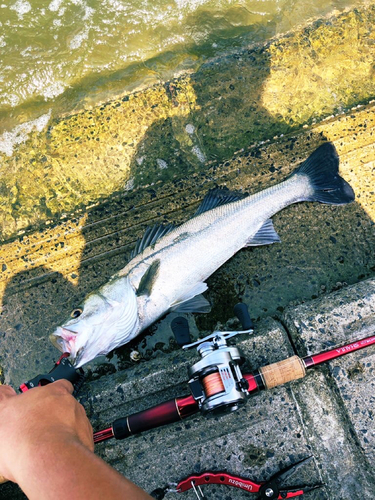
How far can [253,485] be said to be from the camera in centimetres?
234

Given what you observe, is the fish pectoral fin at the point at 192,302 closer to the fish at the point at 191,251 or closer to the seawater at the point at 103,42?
the fish at the point at 191,251

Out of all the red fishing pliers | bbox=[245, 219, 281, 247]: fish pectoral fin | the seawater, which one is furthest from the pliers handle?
the seawater

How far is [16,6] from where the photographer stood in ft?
14.5

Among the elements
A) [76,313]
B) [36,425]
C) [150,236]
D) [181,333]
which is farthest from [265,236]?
[36,425]

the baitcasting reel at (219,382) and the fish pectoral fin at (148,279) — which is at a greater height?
the fish pectoral fin at (148,279)

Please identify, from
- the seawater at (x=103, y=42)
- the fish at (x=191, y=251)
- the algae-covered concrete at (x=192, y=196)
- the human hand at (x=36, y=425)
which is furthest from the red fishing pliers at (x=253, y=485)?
the seawater at (x=103, y=42)

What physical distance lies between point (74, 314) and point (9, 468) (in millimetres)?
1237

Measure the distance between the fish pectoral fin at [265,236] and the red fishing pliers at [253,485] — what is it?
1691 mm

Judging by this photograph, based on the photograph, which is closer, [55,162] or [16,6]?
[55,162]

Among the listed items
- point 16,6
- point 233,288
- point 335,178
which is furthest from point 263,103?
point 16,6

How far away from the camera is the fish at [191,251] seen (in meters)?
2.91

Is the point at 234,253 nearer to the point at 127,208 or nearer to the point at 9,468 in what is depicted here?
the point at 127,208

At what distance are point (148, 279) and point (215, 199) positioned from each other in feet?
3.10

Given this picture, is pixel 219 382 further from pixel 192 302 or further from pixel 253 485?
pixel 192 302
